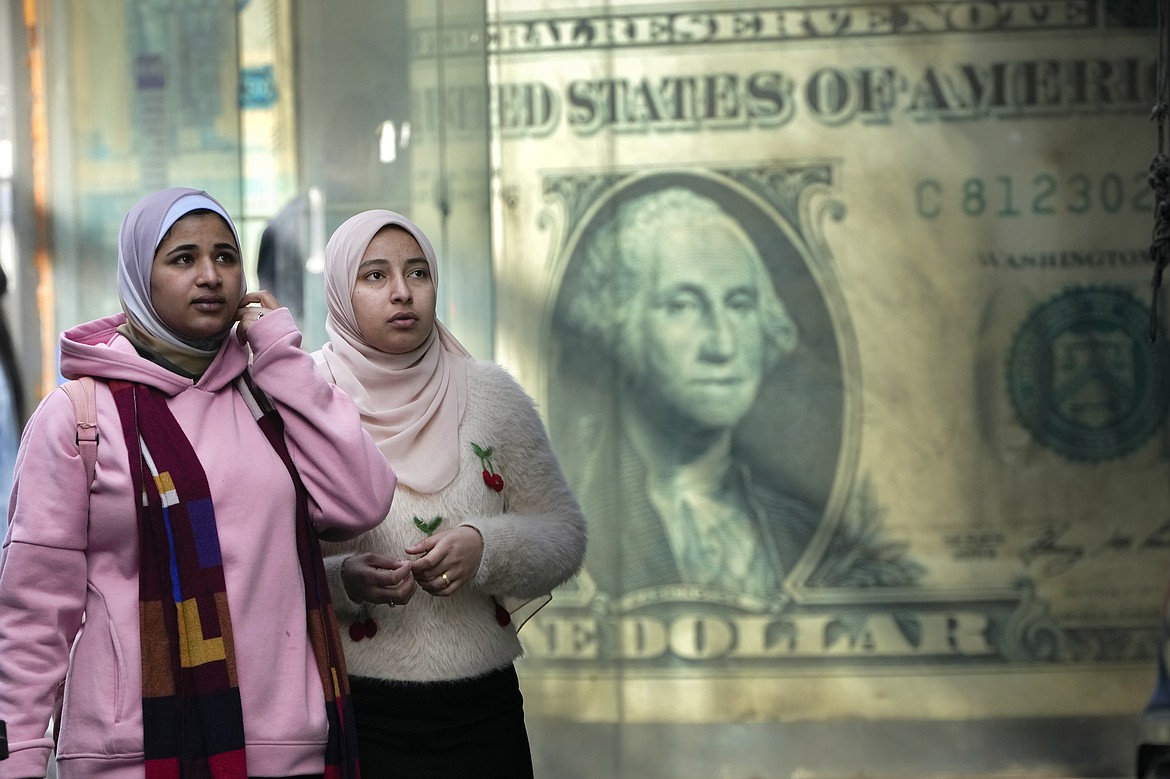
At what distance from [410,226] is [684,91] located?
2559 millimetres

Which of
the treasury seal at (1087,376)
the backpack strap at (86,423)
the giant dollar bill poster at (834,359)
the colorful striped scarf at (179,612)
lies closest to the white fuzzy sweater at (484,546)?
the colorful striped scarf at (179,612)

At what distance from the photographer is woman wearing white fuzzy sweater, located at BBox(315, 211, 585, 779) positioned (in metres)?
2.42

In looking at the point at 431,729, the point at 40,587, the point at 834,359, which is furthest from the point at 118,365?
the point at 834,359

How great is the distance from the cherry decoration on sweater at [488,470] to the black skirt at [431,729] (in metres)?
0.34

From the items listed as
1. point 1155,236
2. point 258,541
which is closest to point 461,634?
point 258,541

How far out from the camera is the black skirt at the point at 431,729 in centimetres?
241

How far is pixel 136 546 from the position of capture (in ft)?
6.69

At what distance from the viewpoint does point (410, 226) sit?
255 centimetres

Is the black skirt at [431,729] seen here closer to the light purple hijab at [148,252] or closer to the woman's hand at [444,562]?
the woman's hand at [444,562]

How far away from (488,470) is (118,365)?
73 cm

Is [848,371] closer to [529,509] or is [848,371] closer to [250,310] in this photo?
[529,509]

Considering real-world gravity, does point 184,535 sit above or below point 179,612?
above

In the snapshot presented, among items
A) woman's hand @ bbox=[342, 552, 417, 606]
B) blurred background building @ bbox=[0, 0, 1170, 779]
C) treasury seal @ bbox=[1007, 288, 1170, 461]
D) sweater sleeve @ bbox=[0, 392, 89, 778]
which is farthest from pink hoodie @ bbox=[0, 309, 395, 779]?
treasury seal @ bbox=[1007, 288, 1170, 461]

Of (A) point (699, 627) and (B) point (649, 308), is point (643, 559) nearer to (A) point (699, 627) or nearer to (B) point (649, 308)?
(A) point (699, 627)
